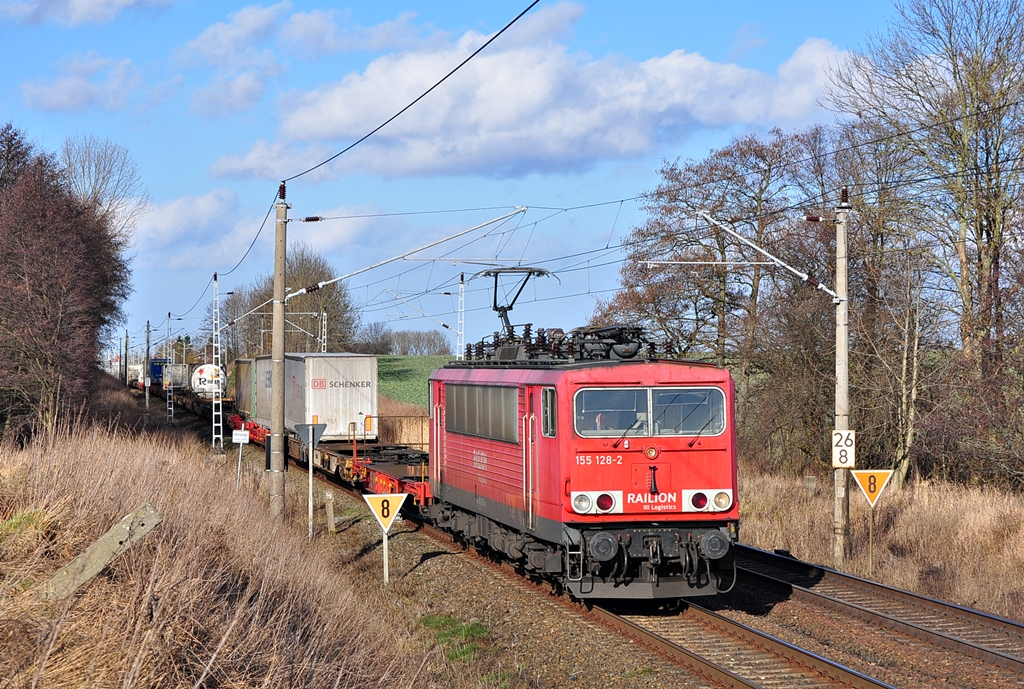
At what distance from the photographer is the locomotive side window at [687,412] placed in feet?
40.7

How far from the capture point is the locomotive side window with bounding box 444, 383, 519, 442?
45.5ft

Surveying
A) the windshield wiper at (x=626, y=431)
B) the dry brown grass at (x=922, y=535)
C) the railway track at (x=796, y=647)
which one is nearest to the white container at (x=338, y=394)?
the dry brown grass at (x=922, y=535)

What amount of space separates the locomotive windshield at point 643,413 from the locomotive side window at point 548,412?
0.34m

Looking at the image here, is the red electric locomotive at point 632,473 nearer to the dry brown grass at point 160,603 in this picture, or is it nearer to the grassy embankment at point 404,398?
the dry brown grass at point 160,603

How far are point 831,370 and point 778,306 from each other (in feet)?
8.90

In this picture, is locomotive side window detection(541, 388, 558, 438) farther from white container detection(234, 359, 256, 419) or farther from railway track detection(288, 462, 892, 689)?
white container detection(234, 359, 256, 419)

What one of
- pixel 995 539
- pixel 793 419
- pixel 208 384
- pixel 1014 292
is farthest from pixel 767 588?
pixel 208 384

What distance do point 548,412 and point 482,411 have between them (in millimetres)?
2650

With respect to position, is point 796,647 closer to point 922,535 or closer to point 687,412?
point 687,412

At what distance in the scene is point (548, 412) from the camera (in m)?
12.6

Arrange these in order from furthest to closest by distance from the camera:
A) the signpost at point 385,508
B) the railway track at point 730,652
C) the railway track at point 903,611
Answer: the signpost at point 385,508, the railway track at point 903,611, the railway track at point 730,652

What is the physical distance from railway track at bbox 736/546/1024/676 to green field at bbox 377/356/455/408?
36057mm

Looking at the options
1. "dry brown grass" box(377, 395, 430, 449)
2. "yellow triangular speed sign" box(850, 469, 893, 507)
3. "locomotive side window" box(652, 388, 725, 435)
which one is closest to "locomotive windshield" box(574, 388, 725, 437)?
"locomotive side window" box(652, 388, 725, 435)

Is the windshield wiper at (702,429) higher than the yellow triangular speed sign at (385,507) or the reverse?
higher
